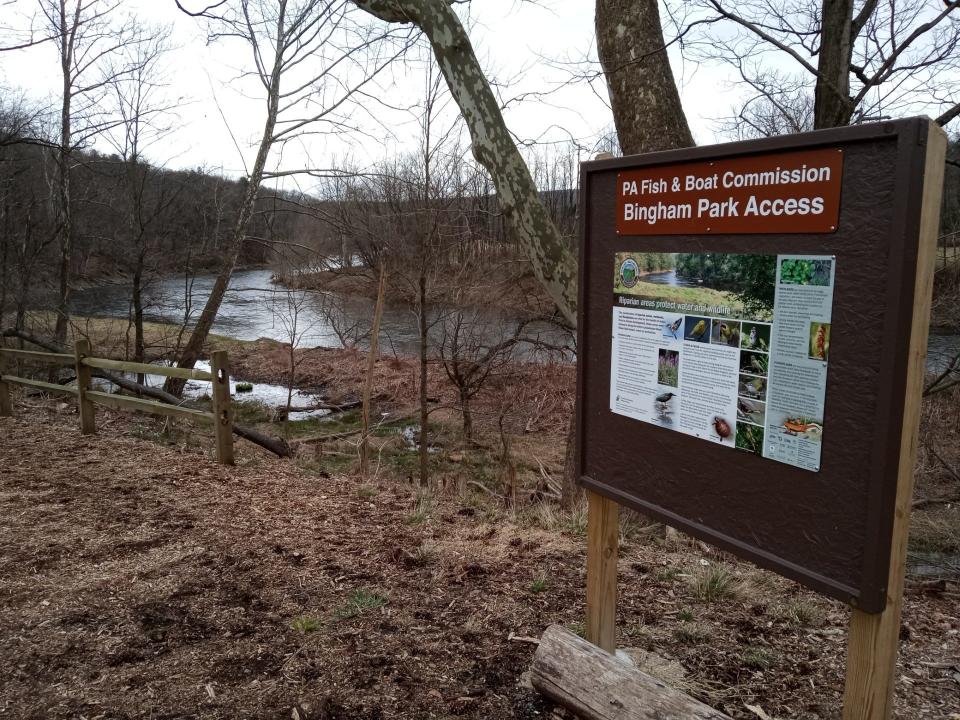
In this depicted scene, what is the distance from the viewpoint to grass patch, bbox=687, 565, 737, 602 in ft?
13.4

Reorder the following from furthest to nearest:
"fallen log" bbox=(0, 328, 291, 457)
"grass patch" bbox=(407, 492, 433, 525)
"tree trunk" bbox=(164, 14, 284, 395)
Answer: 1. "tree trunk" bbox=(164, 14, 284, 395)
2. "fallen log" bbox=(0, 328, 291, 457)
3. "grass patch" bbox=(407, 492, 433, 525)

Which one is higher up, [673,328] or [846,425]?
[673,328]

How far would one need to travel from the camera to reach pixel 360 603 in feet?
12.8

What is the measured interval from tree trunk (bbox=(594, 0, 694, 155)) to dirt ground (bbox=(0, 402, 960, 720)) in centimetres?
325

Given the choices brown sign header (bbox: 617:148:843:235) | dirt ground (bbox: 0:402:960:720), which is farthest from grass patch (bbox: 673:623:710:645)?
brown sign header (bbox: 617:148:843:235)

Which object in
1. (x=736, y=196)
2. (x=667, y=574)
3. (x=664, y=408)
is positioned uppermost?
(x=736, y=196)

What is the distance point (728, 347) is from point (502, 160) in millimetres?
4308

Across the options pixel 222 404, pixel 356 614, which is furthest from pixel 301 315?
pixel 356 614

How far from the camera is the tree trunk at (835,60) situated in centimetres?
658

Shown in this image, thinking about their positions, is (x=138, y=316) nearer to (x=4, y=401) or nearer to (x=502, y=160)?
(x=4, y=401)

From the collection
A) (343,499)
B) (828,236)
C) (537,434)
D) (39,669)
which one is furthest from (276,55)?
(828,236)

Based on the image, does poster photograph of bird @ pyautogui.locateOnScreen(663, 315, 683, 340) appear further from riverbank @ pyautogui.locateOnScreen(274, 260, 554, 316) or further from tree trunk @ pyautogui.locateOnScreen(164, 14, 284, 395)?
tree trunk @ pyautogui.locateOnScreen(164, 14, 284, 395)

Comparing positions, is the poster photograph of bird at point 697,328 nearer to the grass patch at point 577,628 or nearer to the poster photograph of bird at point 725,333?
the poster photograph of bird at point 725,333

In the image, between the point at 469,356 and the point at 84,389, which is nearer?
the point at 84,389
